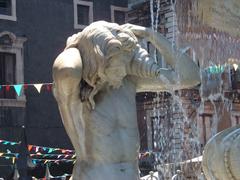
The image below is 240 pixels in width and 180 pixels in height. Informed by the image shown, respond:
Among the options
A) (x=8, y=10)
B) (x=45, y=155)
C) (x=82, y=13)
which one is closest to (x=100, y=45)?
(x=45, y=155)

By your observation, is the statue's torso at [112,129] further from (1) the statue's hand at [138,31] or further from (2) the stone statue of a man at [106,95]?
(1) the statue's hand at [138,31]

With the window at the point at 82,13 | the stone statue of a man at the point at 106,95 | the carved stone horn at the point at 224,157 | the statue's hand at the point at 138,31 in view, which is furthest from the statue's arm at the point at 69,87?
the window at the point at 82,13

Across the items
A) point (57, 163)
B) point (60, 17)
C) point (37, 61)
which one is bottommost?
point (57, 163)

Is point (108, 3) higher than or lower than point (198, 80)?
higher

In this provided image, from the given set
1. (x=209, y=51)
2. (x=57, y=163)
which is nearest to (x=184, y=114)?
(x=57, y=163)

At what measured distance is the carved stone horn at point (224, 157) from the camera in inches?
122

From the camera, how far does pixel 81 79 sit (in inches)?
137

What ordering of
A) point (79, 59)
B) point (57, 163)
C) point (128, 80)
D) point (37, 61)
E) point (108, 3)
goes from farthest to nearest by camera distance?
point (108, 3) → point (37, 61) → point (57, 163) → point (128, 80) → point (79, 59)

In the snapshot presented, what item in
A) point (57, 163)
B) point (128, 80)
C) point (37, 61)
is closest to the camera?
point (128, 80)

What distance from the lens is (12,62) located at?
25500 millimetres

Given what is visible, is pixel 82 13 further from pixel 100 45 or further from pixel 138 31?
pixel 100 45

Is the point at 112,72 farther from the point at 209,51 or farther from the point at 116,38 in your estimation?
the point at 209,51

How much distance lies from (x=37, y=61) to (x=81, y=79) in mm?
22933

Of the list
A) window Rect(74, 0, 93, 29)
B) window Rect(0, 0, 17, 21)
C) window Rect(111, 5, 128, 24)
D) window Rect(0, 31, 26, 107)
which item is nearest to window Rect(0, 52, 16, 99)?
window Rect(0, 31, 26, 107)
